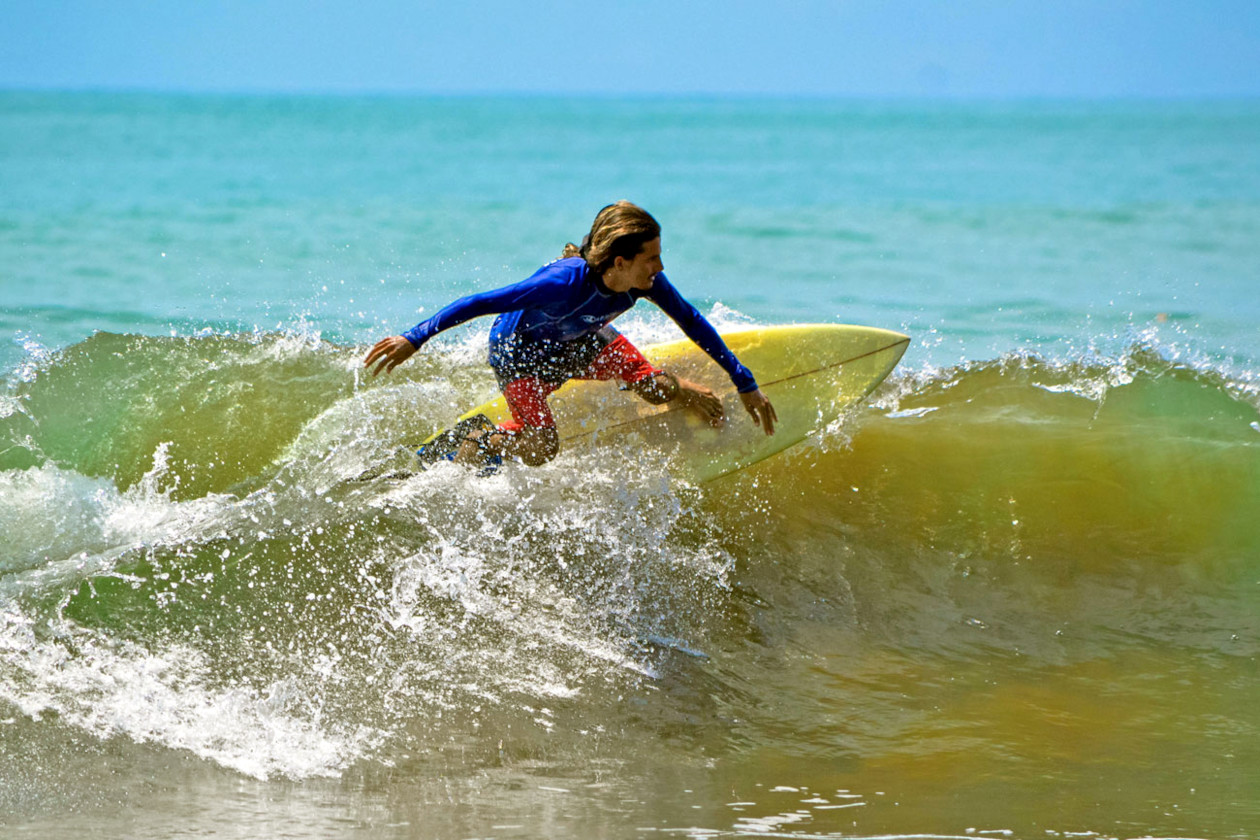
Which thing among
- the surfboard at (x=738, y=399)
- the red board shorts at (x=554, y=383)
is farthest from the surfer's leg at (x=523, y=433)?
the surfboard at (x=738, y=399)

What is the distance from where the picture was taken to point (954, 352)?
26.4ft

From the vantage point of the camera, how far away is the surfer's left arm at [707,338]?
157 inches

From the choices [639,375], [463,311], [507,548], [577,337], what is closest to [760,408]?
[639,375]

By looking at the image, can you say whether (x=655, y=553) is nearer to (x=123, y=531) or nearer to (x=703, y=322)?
(x=703, y=322)

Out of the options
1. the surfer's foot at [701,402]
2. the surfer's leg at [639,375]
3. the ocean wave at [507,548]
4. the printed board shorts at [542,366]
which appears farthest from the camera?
the surfer's foot at [701,402]

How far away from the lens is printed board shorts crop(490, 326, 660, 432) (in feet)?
13.7

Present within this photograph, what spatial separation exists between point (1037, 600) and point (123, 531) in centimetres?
354

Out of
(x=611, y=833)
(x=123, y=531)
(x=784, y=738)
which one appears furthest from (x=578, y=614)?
(x=123, y=531)

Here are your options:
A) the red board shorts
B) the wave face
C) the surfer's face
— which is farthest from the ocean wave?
the surfer's face

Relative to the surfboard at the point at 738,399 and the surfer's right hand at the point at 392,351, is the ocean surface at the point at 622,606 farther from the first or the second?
the surfer's right hand at the point at 392,351

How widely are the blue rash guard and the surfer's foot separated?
392 millimetres

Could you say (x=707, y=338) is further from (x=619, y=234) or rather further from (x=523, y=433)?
(x=523, y=433)

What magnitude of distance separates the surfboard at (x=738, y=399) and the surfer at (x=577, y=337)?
4.3 inches

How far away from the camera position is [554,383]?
4.31 metres
